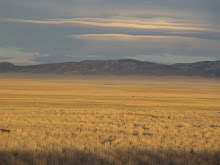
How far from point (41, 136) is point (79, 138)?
4.52 feet

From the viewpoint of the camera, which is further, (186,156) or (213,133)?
(213,133)

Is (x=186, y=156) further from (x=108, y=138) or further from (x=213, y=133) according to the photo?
(x=213, y=133)

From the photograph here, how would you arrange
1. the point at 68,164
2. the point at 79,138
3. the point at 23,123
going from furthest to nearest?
the point at 23,123 → the point at 79,138 → the point at 68,164

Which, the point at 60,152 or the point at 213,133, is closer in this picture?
the point at 60,152

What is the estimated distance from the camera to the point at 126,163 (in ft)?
26.2

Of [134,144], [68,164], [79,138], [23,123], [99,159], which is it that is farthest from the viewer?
[23,123]

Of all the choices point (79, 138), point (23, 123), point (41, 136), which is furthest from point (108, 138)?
point (23, 123)

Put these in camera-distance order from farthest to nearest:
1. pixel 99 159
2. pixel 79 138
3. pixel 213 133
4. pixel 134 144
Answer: pixel 213 133 < pixel 79 138 < pixel 134 144 < pixel 99 159

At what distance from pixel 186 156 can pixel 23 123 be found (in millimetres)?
10311

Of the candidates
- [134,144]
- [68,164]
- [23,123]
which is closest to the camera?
[68,164]

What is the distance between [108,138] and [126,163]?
16.4 ft

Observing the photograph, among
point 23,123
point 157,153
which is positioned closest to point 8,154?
point 157,153

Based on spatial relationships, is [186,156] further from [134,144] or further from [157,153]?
[134,144]

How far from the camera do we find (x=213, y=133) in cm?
1509
